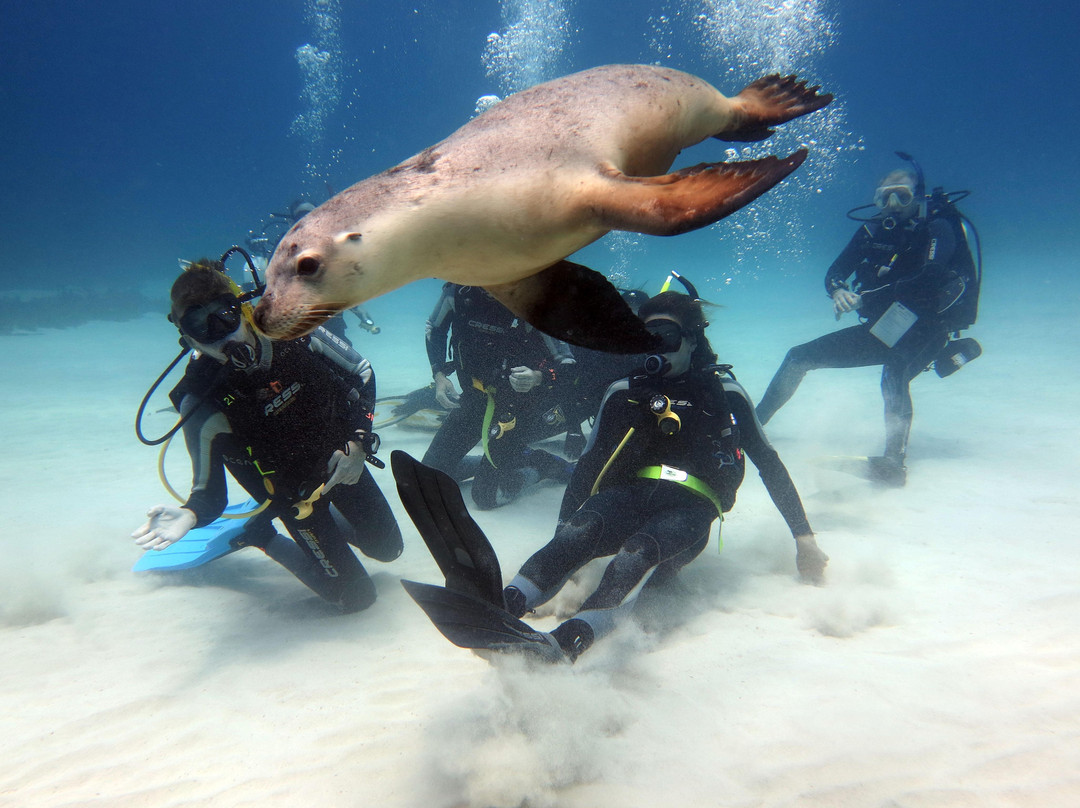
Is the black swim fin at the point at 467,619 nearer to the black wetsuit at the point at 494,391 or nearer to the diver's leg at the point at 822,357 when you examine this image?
the black wetsuit at the point at 494,391

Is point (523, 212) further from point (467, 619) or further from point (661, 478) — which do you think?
point (661, 478)

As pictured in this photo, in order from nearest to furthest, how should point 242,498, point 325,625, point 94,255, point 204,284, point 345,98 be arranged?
point 204,284 < point 325,625 < point 242,498 < point 94,255 < point 345,98

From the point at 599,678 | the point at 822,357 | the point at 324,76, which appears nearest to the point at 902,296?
the point at 822,357

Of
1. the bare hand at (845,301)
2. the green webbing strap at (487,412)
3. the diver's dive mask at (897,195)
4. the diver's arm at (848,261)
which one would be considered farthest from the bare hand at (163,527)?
the diver's dive mask at (897,195)

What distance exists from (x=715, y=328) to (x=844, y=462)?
75.5 ft

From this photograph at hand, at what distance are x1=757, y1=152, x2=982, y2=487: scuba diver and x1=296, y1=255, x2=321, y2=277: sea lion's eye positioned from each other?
22.7 ft

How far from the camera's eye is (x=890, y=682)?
8.55ft

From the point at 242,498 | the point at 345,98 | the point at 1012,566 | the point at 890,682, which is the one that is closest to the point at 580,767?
the point at 890,682

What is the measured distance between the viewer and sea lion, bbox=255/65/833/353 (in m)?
0.99

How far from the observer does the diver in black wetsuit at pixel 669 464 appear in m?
3.38

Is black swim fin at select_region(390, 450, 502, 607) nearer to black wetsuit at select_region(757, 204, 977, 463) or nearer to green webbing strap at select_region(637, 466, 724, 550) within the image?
green webbing strap at select_region(637, 466, 724, 550)

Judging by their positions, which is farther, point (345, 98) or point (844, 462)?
point (345, 98)

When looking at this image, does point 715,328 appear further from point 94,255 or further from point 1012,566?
point 94,255

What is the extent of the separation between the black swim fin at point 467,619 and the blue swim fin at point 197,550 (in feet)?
8.30
